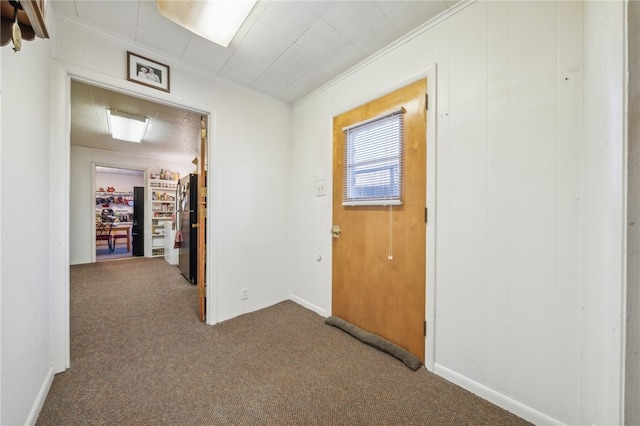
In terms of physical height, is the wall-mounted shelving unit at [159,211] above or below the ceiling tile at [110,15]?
below

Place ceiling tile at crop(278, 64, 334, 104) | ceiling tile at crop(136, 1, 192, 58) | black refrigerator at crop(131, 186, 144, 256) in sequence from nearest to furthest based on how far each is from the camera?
ceiling tile at crop(136, 1, 192, 58)
ceiling tile at crop(278, 64, 334, 104)
black refrigerator at crop(131, 186, 144, 256)

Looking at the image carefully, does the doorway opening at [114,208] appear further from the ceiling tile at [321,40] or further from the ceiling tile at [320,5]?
the ceiling tile at [320,5]

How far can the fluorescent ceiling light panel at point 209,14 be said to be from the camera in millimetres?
1480

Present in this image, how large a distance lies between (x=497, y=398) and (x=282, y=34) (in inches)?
110

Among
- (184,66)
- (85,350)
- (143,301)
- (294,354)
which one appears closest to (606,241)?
(294,354)

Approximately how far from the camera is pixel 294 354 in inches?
73.5

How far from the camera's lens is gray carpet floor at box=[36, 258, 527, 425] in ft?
4.28

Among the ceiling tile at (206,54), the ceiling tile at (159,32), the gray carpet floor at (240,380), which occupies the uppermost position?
the ceiling tile at (206,54)

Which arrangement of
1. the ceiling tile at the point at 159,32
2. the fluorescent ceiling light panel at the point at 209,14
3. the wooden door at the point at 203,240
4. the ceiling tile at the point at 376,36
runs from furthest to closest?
the wooden door at the point at 203,240 < the ceiling tile at the point at 376,36 < the ceiling tile at the point at 159,32 < the fluorescent ceiling light panel at the point at 209,14

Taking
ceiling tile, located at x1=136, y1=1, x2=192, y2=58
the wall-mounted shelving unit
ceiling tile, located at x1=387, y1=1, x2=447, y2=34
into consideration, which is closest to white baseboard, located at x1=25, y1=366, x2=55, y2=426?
ceiling tile, located at x1=136, y1=1, x2=192, y2=58

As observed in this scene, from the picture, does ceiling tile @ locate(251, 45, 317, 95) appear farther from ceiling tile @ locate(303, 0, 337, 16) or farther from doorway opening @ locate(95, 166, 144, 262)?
doorway opening @ locate(95, 166, 144, 262)

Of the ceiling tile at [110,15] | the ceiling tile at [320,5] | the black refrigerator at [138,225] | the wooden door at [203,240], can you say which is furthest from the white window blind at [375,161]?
the black refrigerator at [138,225]

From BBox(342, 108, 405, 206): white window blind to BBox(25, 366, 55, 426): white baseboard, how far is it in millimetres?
2304

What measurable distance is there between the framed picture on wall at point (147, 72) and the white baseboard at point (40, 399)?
2160 mm
